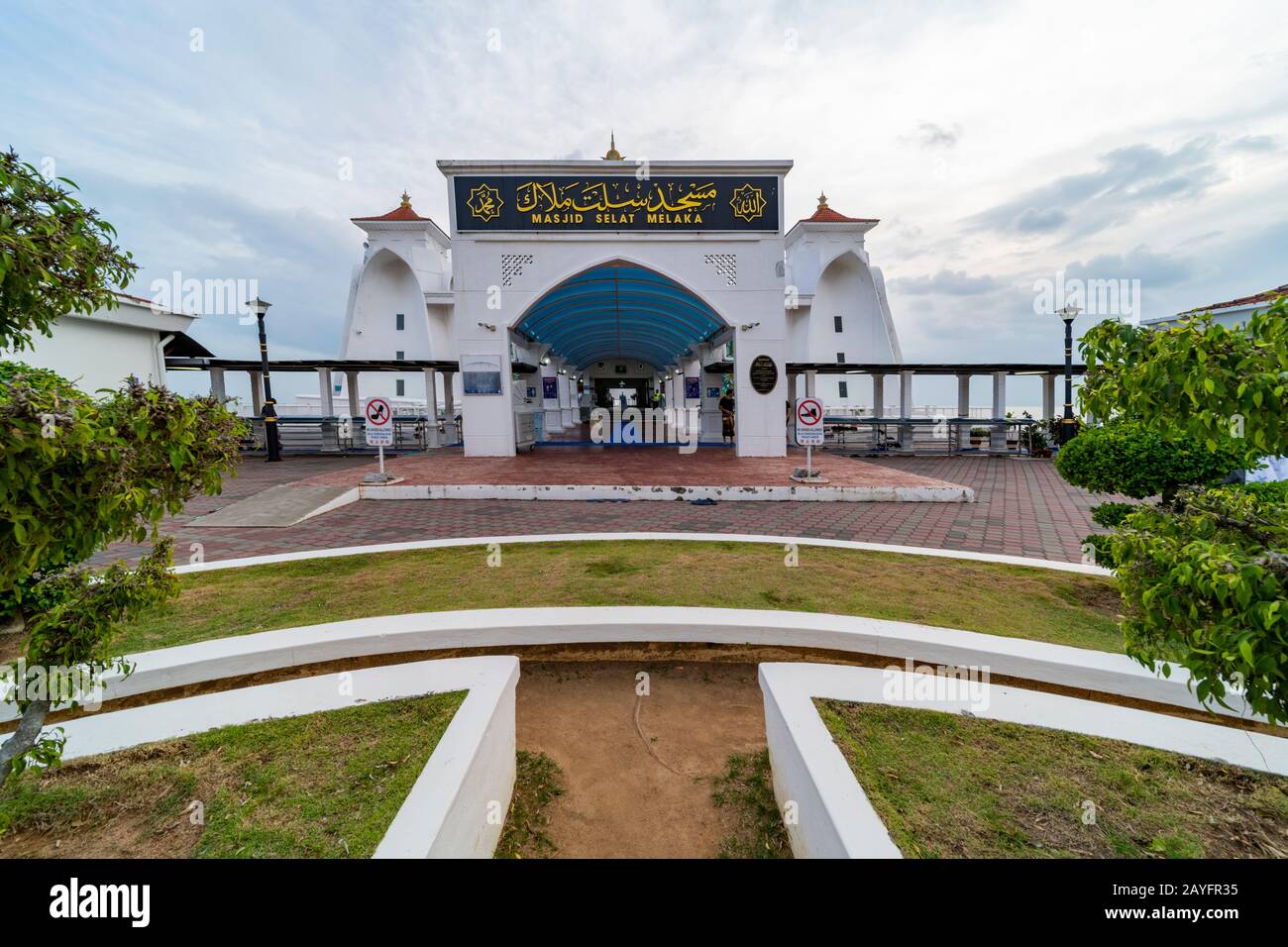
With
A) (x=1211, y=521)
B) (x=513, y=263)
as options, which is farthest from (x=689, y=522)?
(x=513, y=263)

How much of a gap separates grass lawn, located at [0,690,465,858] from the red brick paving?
809 cm

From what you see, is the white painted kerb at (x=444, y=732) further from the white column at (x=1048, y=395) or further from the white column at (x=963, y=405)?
the white column at (x=1048, y=395)

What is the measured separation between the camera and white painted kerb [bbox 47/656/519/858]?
2145mm

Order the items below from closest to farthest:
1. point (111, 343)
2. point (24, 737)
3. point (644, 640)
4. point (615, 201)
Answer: point (24, 737) → point (644, 640) → point (615, 201) → point (111, 343)

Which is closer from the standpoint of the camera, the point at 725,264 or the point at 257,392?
the point at 725,264

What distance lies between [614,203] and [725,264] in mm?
3534

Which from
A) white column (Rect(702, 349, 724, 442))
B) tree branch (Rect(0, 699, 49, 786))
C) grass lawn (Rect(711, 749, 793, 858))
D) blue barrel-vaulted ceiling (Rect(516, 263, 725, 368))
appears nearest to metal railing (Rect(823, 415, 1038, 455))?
white column (Rect(702, 349, 724, 442))

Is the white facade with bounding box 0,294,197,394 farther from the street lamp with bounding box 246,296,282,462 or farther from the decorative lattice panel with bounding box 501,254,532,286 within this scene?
the decorative lattice panel with bounding box 501,254,532,286

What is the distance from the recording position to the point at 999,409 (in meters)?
19.0

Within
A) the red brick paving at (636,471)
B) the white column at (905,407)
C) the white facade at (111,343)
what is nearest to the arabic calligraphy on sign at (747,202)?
the red brick paving at (636,471)

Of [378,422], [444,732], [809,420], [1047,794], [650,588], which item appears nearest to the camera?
[1047,794]

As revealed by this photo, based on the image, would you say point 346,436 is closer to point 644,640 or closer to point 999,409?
point 644,640

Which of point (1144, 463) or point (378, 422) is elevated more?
point (378, 422)

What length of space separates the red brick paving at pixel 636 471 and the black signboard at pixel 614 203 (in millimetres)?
6434
